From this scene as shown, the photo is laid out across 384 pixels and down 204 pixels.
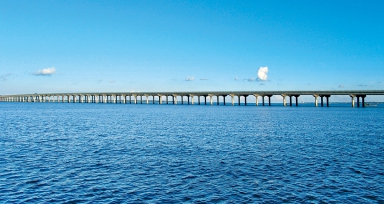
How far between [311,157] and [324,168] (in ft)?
12.7

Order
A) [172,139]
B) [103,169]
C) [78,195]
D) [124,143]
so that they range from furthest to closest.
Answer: [172,139], [124,143], [103,169], [78,195]

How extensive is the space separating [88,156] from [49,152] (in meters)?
4.20

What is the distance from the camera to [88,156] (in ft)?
83.6

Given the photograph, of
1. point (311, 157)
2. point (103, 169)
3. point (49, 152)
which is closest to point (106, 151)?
point (49, 152)

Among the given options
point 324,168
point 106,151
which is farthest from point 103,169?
point 324,168

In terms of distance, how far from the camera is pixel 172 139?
36031 millimetres

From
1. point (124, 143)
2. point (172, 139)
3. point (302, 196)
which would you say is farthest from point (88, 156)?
point (302, 196)

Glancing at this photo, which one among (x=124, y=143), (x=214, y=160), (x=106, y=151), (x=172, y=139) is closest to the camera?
(x=214, y=160)

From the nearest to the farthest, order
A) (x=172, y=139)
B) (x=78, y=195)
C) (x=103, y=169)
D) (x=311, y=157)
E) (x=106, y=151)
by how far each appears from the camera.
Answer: (x=78, y=195) → (x=103, y=169) → (x=311, y=157) → (x=106, y=151) → (x=172, y=139)

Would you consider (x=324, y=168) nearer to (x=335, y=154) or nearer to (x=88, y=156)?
(x=335, y=154)

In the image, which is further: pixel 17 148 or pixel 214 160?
pixel 17 148

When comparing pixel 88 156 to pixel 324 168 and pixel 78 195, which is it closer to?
pixel 78 195

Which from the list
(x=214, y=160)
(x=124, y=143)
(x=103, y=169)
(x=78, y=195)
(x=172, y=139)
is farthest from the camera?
(x=172, y=139)

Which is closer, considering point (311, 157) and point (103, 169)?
point (103, 169)
